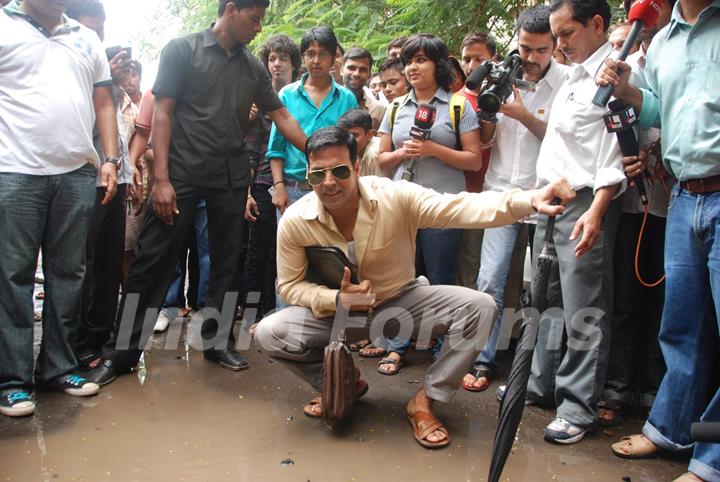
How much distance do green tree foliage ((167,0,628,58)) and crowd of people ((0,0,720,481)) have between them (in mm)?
1661

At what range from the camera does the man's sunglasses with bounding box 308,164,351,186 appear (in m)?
2.96

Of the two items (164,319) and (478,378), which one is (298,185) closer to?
(164,319)

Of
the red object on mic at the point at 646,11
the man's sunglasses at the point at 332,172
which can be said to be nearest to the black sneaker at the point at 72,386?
the man's sunglasses at the point at 332,172

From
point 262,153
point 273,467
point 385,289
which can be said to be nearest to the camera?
point 273,467

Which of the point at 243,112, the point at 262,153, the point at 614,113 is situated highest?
the point at 614,113

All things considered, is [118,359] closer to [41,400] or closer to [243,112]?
[41,400]

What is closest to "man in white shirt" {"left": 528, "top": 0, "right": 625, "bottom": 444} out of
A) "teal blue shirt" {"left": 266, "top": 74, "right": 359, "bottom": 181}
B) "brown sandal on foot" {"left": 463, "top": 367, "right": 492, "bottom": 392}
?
"brown sandal on foot" {"left": 463, "top": 367, "right": 492, "bottom": 392}

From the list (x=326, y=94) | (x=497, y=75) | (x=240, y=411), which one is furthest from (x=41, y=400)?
(x=497, y=75)

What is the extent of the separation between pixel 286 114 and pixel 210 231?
857 millimetres

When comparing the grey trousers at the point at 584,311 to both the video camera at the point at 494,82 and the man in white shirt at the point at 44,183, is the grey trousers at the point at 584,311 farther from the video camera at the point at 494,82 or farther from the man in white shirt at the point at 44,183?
the man in white shirt at the point at 44,183

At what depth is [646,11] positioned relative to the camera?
2514 millimetres

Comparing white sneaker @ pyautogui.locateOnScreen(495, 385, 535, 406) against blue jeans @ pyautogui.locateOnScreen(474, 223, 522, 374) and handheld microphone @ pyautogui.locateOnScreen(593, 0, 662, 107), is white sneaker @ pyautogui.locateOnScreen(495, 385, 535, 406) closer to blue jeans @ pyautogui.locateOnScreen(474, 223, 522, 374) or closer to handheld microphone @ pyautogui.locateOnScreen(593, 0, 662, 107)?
blue jeans @ pyautogui.locateOnScreen(474, 223, 522, 374)

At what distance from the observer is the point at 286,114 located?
3965 millimetres

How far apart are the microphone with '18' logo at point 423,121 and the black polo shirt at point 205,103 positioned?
1006 millimetres
